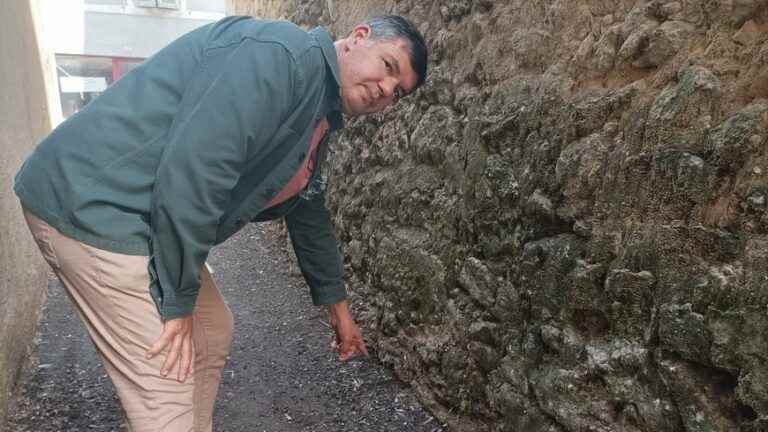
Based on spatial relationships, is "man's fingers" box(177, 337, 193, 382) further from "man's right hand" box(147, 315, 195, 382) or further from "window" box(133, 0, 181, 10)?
"window" box(133, 0, 181, 10)

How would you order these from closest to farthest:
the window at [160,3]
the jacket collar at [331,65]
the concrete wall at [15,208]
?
the jacket collar at [331,65], the concrete wall at [15,208], the window at [160,3]

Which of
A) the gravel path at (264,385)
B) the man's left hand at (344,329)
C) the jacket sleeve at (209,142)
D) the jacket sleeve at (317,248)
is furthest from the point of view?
the gravel path at (264,385)

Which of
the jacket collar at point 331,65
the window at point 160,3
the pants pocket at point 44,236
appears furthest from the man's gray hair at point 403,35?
the window at point 160,3

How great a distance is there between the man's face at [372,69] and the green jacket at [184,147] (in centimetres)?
8

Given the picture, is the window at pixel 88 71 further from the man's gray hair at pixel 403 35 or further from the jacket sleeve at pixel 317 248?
the man's gray hair at pixel 403 35

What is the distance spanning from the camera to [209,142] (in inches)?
51.3

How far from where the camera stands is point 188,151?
4.27ft

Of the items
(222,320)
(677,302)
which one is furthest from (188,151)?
(677,302)

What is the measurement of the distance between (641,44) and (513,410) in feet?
4.29

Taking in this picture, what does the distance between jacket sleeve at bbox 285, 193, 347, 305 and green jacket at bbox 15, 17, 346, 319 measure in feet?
1.43

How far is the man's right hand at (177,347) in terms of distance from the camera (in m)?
1.46

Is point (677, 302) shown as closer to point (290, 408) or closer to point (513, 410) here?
point (513, 410)

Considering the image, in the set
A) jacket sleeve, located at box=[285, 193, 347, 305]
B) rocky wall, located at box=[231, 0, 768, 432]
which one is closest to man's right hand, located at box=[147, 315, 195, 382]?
jacket sleeve, located at box=[285, 193, 347, 305]

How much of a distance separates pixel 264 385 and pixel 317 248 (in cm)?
134
